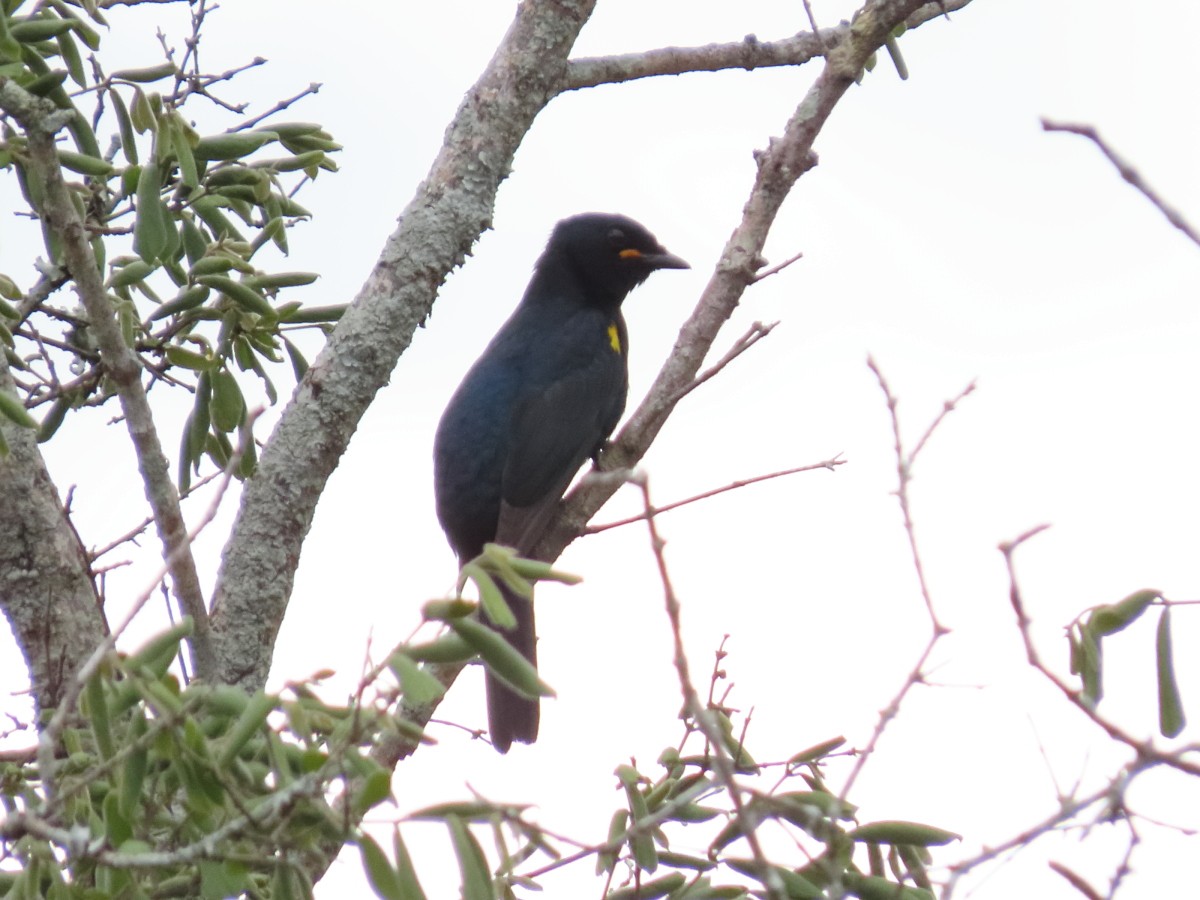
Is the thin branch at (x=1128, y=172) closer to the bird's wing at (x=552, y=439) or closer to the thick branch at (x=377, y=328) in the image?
the thick branch at (x=377, y=328)

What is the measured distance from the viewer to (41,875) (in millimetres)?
2438

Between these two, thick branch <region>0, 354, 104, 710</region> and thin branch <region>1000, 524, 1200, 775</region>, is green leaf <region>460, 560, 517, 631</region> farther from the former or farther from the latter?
thick branch <region>0, 354, 104, 710</region>

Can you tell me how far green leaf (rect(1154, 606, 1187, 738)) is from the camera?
7.87 ft

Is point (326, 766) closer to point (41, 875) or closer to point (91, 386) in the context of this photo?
point (41, 875)

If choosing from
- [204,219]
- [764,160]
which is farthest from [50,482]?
[764,160]

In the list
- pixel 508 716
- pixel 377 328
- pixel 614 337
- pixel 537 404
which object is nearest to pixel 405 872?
pixel 377 328

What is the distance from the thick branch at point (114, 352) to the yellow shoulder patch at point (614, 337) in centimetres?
347

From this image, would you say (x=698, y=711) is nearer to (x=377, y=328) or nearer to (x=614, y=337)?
(x=377, y=328)

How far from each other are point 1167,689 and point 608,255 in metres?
4.52

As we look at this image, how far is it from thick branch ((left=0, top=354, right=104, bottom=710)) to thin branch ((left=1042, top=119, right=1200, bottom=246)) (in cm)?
244

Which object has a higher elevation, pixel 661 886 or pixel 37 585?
pixel 37 585

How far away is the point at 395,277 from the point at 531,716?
165 cm

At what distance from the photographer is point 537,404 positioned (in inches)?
232

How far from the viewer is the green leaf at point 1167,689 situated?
2.40m
